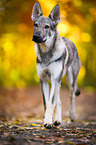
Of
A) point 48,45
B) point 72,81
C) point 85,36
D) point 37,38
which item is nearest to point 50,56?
point 48,45

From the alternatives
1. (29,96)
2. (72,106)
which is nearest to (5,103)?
(29,96)

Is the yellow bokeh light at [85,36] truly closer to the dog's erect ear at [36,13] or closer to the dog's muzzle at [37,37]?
the dog's erect ear at [36,13]

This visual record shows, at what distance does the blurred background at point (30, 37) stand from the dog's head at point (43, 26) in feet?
21.3

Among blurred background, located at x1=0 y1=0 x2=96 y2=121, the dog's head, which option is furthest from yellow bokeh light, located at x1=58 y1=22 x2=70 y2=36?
the dog's head

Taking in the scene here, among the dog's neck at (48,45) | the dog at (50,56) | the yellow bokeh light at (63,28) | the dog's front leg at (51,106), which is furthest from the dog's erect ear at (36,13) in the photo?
the yellow bokeh light at (63,28)

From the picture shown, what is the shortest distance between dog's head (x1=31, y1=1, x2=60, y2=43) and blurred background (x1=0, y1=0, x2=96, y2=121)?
6495mm

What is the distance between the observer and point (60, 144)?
3473 mm

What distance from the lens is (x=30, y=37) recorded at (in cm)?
1744

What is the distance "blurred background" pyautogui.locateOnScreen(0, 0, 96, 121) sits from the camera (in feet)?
41.9

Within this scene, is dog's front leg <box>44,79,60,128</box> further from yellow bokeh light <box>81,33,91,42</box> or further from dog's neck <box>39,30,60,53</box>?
yellow bokeh light <box>81,33,91,42</box>

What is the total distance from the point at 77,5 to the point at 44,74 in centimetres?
914

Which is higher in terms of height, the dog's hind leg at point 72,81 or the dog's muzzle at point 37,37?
the dog's muzzle at point 37,37

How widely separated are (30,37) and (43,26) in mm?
13019

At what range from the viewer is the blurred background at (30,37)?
1278 cm
